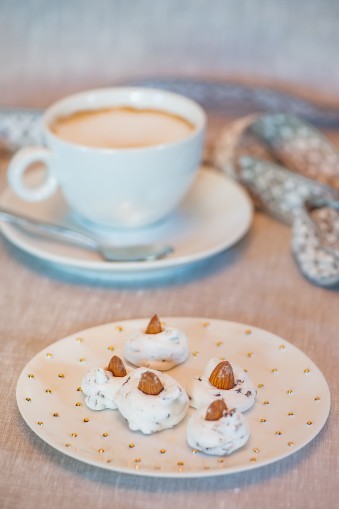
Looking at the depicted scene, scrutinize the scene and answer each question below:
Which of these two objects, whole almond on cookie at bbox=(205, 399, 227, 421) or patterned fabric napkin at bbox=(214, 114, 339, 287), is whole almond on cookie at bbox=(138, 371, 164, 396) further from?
patterned fabric napkin at bbox=(214, 114, 339, 287)

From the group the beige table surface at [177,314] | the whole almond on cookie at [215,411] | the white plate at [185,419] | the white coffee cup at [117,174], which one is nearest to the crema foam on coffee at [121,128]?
the white coffee cup at [117,174]

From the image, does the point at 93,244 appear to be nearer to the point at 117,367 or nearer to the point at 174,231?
the point at 174,231

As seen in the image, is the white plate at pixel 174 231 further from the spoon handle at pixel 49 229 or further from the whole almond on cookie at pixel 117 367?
the whole almond on cookie at pixel 117 367

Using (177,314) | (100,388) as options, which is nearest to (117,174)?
(177,314)

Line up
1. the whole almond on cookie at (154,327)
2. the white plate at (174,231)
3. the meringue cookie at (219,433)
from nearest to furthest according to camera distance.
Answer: the meringue cookie at (219,433) → the whole almond on cookie at (154,327) → the white plate at (174,231)

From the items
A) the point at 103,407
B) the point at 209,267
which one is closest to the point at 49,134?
the point at 209,267

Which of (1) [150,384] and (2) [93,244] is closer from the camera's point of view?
(1) [150,384]

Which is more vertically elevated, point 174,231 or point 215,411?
point 215,411
